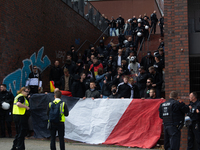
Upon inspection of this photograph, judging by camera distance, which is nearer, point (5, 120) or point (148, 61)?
point (5, 120)

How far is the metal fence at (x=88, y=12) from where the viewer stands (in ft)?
62.1

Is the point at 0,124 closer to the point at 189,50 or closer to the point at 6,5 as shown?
the point at 6,5

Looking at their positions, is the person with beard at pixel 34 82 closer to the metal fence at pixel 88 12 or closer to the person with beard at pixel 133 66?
the person with beard at pixel 133 66

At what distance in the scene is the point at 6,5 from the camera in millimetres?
12156

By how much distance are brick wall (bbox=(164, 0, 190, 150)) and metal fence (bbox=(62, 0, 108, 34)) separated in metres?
9.54

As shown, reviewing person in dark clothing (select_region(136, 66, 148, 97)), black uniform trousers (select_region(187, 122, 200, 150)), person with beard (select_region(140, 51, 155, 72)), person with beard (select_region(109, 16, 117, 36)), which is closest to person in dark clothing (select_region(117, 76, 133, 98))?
person in dark clothing (select_region(136, 66, 148, 97))

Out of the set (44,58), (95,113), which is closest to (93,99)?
(95,113)

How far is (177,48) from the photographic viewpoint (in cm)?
899

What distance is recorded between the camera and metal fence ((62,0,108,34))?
18938mm

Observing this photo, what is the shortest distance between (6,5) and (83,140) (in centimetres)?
700

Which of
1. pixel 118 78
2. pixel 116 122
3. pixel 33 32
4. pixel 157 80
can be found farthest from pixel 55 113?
pixel 33 32

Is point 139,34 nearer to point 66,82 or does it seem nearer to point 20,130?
point 66,82

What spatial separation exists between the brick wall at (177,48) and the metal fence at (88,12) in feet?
31.3

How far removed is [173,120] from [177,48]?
2.73 meters
